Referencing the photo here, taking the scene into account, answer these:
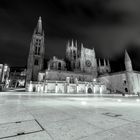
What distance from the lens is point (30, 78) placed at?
4716 cm

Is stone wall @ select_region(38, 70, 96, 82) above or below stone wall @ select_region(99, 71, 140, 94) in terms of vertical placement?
above

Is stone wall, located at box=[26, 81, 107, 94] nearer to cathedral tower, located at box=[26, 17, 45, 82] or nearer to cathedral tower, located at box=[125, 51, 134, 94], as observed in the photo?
cathedral tower, located at box=[26, 17, 45, 82]

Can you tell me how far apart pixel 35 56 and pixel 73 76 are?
22.7m

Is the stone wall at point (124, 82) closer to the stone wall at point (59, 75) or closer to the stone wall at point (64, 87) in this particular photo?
the stone wall at point (64, 87)

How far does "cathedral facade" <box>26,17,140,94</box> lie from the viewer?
129ft

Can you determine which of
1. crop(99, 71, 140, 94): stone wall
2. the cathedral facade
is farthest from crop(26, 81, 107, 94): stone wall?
crop(99, 71, 140, 94): stone wall

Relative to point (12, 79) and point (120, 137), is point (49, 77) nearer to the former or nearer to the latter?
point (12, 79)

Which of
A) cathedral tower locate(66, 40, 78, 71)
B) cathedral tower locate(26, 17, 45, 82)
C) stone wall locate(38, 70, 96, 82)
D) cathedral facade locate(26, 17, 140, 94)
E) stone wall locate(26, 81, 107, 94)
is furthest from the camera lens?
Answer: cathedral tower locate(66, 40, 78, 71)

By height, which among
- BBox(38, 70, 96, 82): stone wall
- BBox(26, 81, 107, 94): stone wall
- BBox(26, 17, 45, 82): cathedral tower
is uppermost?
BBox(26, 17, 45, 82): cathedral tower

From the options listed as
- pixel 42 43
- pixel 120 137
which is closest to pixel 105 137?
pixel 120 137

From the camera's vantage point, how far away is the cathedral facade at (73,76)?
39.2 meters

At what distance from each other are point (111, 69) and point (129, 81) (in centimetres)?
2758

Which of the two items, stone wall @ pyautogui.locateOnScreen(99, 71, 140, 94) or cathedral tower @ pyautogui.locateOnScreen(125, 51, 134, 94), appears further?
stone wall @ pyautogui.locateOnScreen(99, 71, 140, 94)

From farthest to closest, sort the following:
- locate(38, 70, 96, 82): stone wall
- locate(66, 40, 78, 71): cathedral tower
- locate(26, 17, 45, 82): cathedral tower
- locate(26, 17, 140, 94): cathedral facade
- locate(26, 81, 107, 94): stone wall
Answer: locate(66, 40, 78, 71): cathedral tower, locate(26, 17, 45, 82): cathedral tower, locate(38, 70, 96, 82): stone wall, locate(26, 17, 140, 94): cathedral facade, locate(26, 81, 107, 94): stone wall
